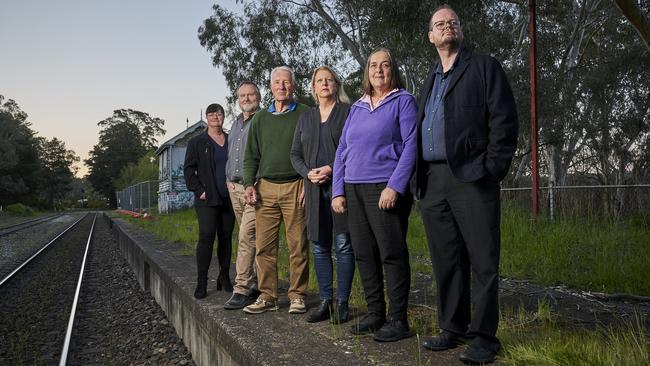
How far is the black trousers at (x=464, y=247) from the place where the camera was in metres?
2.66

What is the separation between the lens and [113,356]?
214 inches

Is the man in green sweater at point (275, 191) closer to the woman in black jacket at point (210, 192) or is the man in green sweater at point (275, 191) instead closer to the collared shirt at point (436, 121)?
the woman in black jacket at point (210, 192)

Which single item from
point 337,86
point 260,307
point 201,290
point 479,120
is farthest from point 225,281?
point 479,120

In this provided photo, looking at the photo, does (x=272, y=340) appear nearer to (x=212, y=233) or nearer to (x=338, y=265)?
(x=338, y=265)

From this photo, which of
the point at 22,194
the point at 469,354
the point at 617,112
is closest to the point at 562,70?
the point at 617,112

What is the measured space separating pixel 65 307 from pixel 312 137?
18.4 feet

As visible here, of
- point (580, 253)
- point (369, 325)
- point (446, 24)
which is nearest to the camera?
point (446, 24)

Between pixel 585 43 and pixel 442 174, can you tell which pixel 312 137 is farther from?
pixel 585 43

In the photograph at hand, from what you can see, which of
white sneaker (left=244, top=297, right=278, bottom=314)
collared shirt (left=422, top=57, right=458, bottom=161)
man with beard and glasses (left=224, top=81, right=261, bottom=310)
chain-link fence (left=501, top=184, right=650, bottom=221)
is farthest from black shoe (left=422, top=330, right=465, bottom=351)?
chain-link fence (left=501, top=184, right=650, bottom=221)

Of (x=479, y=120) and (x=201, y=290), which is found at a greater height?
(x=479, y=120)

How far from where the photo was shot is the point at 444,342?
2.88 m

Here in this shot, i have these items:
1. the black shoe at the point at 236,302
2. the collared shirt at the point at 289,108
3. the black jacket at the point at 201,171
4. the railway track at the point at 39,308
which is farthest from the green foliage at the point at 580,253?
the railway track at the point at 39,308

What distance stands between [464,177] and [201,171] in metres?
2.95

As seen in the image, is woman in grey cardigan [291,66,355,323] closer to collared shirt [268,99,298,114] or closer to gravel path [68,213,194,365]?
collared shirt [268,99,298,114]
